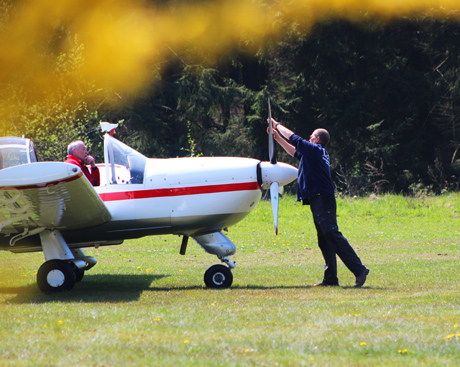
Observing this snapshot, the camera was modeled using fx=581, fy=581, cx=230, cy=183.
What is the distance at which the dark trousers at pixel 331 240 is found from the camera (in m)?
7.31

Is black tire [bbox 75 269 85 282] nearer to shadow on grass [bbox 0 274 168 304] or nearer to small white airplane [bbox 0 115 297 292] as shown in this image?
shadow on grass [bbox 0 274 168 304]

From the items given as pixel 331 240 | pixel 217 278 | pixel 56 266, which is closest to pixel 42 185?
pixel 56 266

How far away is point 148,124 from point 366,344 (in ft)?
85.5

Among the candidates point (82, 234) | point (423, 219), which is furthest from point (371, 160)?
point (82, 234)

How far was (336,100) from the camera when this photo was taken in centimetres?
2941

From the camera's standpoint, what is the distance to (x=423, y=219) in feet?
60.5

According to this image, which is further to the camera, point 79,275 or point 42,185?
point 79,275

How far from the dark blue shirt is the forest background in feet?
65.0

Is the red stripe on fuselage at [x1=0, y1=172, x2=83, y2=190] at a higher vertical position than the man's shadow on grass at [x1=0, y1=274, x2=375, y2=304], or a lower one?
higher

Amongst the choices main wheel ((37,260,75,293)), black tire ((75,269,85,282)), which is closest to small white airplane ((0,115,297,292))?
main wheel ((37,260,75,293))

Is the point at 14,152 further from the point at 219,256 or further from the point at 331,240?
the point at 331,240

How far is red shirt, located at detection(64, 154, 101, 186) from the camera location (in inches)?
304

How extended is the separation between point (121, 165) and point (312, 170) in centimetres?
253

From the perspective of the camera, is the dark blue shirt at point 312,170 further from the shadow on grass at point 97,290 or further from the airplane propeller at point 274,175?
the shadow on grass at point 97,290
